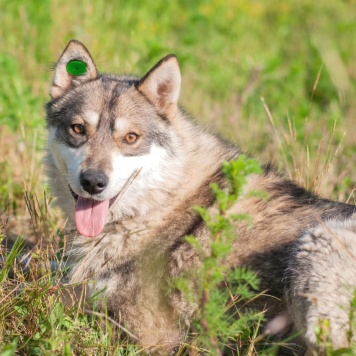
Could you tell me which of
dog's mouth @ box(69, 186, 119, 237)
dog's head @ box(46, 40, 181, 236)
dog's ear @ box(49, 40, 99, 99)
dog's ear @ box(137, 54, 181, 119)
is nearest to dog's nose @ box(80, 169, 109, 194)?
dog's head @ box(46, 40, 181, 236)

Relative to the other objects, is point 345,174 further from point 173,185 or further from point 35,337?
point 35,337

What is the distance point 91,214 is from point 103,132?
1.92 ft

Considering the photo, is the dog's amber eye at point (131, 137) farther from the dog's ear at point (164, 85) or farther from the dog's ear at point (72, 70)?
the dog's ear at point (72, 70)

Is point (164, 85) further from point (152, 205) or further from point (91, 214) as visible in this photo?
point (91, 214)

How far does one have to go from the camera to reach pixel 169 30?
1044 centimetres

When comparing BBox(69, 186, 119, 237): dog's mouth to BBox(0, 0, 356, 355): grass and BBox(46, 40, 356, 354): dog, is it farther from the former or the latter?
BBox(0, 0, 356, 355): grass

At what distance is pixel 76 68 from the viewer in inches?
186

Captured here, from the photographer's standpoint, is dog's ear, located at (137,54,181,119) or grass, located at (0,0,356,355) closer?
grass, located at (0,0,356,355)

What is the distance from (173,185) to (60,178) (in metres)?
0.86

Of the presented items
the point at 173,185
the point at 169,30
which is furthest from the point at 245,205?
the point at 169,30

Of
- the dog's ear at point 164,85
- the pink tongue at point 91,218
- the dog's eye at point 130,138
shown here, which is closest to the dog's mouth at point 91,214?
the pink tongue at point 91,218

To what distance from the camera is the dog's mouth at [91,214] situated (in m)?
4.40

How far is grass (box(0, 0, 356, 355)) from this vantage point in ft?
13.3

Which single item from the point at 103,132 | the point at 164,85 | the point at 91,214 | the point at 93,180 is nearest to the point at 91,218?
the point at 91,214
